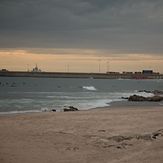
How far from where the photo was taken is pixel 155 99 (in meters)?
47.3

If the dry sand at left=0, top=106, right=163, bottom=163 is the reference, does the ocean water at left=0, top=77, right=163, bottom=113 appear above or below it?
below

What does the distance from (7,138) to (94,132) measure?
3502 millimetres

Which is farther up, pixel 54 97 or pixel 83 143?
pixel 83 143

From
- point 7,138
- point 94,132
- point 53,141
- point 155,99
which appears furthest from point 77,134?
point 155,99

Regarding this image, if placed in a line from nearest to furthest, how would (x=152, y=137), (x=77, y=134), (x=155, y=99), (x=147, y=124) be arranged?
(x=152, y=137)
(x=77, y=134)
(x=147, y=124)
(x=155, y=99)

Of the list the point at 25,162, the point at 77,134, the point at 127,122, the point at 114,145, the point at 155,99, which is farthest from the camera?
the point at 155,99

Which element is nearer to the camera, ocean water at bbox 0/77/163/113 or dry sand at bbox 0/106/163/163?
dry sand at bbox 0/106/163/163

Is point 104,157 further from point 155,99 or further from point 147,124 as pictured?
point 155,99

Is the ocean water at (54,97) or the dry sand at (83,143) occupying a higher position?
the dry sand at (83,143)

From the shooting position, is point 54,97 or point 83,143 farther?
point 54,97

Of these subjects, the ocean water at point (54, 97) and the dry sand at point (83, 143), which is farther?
the ocean water at point (54, 97)

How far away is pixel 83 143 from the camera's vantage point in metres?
13.7

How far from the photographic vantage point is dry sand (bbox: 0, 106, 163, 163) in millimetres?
11367

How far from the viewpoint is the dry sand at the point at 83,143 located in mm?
11367
